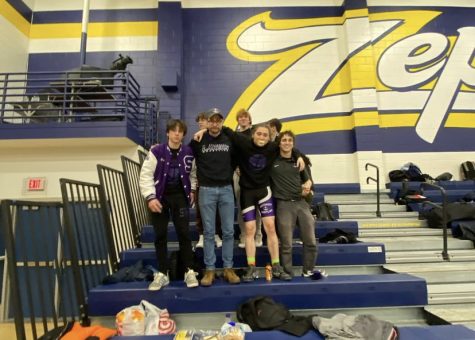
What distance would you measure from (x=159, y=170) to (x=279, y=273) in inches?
55.0

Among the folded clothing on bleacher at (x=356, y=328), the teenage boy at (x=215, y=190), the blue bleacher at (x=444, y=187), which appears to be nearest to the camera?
the folded clothing on bleacher at (x=356, y=328)

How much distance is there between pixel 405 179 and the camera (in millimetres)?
5848

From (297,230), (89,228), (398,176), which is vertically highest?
(398,176)

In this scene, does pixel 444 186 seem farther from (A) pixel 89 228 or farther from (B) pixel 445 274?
(A) pixel 89 228

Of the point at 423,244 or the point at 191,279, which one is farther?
the point at 423,244

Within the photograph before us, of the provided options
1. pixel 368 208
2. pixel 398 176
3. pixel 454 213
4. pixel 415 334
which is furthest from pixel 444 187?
pixel 415 334

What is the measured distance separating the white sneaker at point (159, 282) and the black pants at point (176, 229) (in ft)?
0.36

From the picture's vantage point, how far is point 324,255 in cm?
311

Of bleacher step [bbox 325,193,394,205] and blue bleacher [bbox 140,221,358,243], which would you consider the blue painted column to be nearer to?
blue bleacher [bbox 140,221,358,243]

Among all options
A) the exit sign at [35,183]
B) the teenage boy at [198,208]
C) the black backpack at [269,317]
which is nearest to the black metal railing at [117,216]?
the teenage boy at [198,208]

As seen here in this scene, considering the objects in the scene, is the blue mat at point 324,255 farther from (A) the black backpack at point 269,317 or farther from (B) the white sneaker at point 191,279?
(A) the black backpack at point 269,317

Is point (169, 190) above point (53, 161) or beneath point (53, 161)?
beneath

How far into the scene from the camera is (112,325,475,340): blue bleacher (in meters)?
2.04

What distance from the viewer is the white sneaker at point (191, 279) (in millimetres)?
2486
